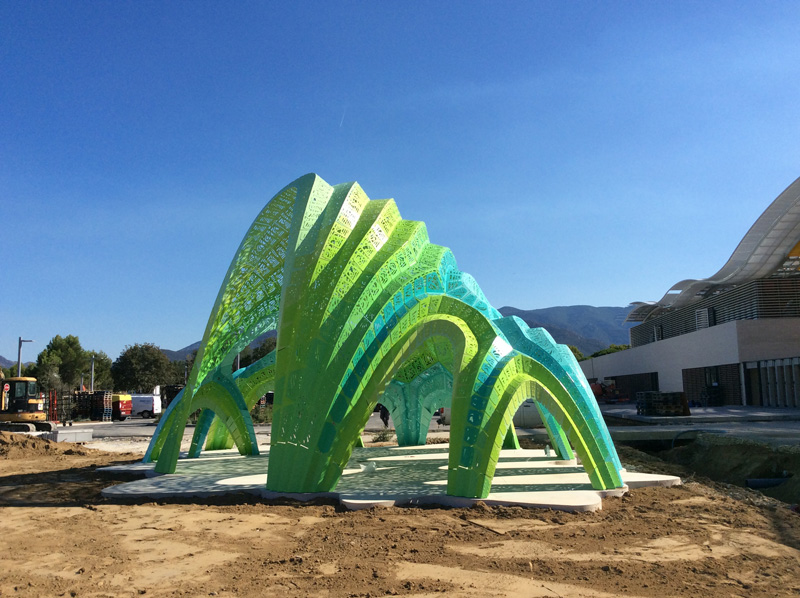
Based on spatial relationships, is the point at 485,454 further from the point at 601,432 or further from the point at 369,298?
the point at 369,298

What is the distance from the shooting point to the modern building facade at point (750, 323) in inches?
1537

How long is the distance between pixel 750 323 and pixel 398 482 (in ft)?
117

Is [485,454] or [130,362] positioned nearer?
[485,454]

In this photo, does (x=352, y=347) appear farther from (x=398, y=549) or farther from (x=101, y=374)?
(x=101, y=374)

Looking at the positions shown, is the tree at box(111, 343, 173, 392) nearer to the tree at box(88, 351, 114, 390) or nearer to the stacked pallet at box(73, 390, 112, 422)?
the tree at box(88, 351, 114, 390)

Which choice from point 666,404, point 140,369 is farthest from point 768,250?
point 140,369

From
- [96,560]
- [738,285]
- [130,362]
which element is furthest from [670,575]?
[130,362]

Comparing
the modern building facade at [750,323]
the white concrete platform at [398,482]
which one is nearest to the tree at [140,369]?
the modern building facade at [750,323]

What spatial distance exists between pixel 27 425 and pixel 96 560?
2816cm

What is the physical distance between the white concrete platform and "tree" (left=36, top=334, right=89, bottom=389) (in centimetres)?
7509

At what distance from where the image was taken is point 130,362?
289 ft

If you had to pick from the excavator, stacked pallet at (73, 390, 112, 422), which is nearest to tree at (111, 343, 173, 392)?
stacked pallet at (73, 390, 112, 422)

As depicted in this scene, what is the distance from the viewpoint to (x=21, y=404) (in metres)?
33.1

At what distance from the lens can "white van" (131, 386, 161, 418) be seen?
59938 mm
